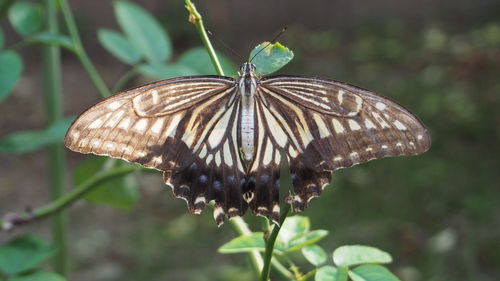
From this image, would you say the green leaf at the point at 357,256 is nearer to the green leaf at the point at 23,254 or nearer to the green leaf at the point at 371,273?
the green leaf at the point at 371,273

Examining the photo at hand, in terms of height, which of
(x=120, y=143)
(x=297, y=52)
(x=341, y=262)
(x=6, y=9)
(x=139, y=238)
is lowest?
(x=341, y=262)

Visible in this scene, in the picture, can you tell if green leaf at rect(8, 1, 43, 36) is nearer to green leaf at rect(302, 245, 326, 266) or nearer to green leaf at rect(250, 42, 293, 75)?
green leaf at rect(250, 42, 293, 75)

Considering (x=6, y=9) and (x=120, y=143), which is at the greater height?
(x=6, y=9)

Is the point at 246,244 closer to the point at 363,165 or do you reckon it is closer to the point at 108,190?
the point at 108,190

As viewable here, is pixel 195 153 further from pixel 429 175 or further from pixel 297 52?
pixel 297 52

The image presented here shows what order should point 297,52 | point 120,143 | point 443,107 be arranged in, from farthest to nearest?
point 297,52 < point 443,107 < point 120,143

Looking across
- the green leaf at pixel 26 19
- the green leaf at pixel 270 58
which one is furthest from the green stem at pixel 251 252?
the green leaf at pixel 26 19

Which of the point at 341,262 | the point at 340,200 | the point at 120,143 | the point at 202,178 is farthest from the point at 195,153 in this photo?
the point at 340,200

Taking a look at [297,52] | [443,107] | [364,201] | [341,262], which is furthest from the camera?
[297,52]

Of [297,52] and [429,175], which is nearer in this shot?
[429,175]
